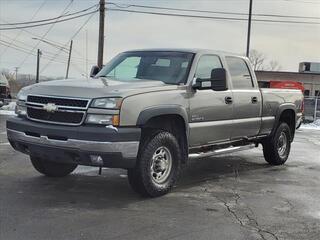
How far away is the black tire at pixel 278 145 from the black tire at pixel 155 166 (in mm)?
3364

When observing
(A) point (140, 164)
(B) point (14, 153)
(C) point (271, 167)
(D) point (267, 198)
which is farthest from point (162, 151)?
(B) point (14, 153)

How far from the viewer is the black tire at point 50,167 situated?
781 centimetres

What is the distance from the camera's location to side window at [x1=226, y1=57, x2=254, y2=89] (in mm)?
8664

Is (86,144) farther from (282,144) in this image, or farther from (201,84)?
(282,144)

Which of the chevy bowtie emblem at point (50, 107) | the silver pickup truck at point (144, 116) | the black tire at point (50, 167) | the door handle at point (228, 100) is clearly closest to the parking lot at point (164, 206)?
the black tire at point (50, 167)

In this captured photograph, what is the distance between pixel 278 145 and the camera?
33.5 feet

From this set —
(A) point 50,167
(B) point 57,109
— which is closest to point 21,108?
(B) point 57,109

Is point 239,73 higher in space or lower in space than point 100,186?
higher

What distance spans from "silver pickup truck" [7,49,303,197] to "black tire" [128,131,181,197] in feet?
0.04

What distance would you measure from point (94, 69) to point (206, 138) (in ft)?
8.01

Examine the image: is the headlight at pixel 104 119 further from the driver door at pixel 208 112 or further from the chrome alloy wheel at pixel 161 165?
the driver door at pixel 208 112

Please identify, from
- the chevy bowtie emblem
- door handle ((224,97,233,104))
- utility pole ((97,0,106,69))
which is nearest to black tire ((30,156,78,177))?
the chevy bowtie emblem

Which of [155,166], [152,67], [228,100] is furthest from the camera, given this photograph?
[228,100]

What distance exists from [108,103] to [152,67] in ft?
5.73
